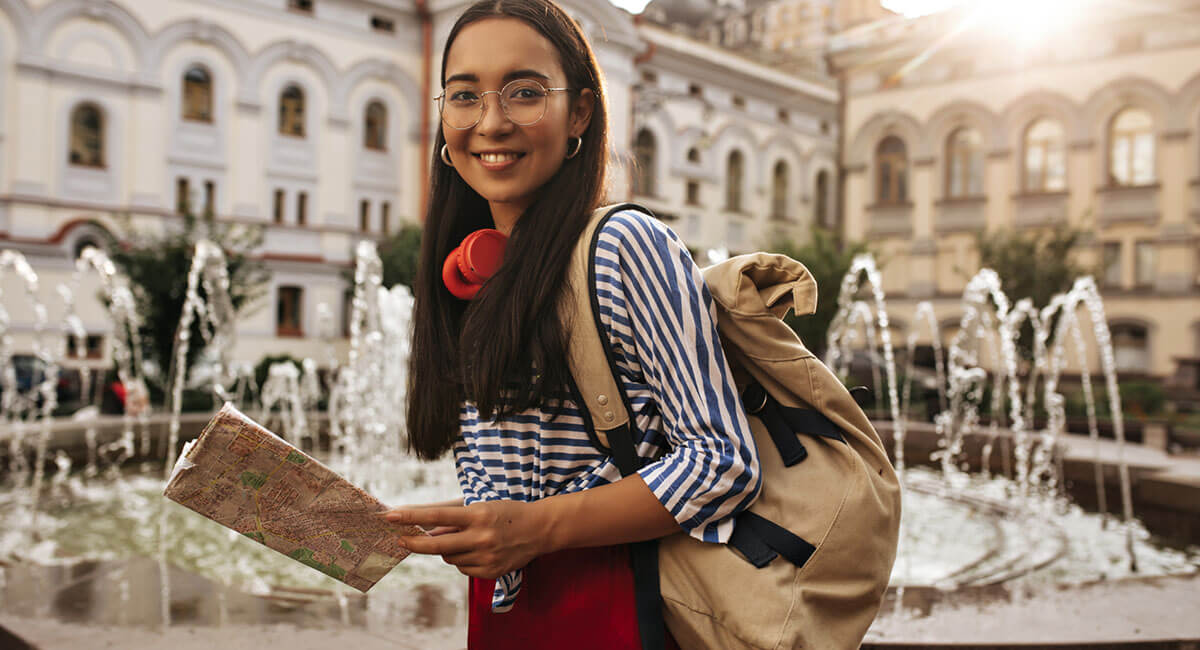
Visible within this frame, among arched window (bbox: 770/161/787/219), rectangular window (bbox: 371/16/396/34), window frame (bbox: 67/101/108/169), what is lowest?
window frame (bbox: 67/101/108/169)

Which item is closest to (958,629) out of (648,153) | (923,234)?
(923,234)

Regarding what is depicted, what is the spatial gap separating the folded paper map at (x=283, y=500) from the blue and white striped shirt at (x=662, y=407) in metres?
0.18

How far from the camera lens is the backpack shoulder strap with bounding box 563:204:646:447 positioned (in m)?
1.17

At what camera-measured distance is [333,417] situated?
10.0 m

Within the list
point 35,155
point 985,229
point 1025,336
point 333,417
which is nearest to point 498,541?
point 333,417

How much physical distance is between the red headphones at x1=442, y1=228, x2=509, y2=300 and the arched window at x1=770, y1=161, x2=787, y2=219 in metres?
30.4

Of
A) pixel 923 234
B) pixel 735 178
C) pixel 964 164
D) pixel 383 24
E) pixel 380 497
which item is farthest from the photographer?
pixel 735 178

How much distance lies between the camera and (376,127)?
23.8 m

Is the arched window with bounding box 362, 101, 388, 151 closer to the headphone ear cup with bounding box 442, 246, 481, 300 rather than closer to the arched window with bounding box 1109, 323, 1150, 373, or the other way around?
the arched window with bounding box 1109, 323, 1150, 373

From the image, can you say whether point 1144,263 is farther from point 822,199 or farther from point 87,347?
point 87,347

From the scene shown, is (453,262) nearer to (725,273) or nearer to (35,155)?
(725,273)

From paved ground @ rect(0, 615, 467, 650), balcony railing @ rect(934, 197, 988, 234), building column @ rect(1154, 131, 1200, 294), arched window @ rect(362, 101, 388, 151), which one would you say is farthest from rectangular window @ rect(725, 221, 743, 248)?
paved ground @ rect(0, 615, 467, 650)

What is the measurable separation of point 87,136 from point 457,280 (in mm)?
21322

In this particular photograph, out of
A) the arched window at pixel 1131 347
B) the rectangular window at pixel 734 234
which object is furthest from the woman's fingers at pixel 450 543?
the rectangular window at pixel 734 234
